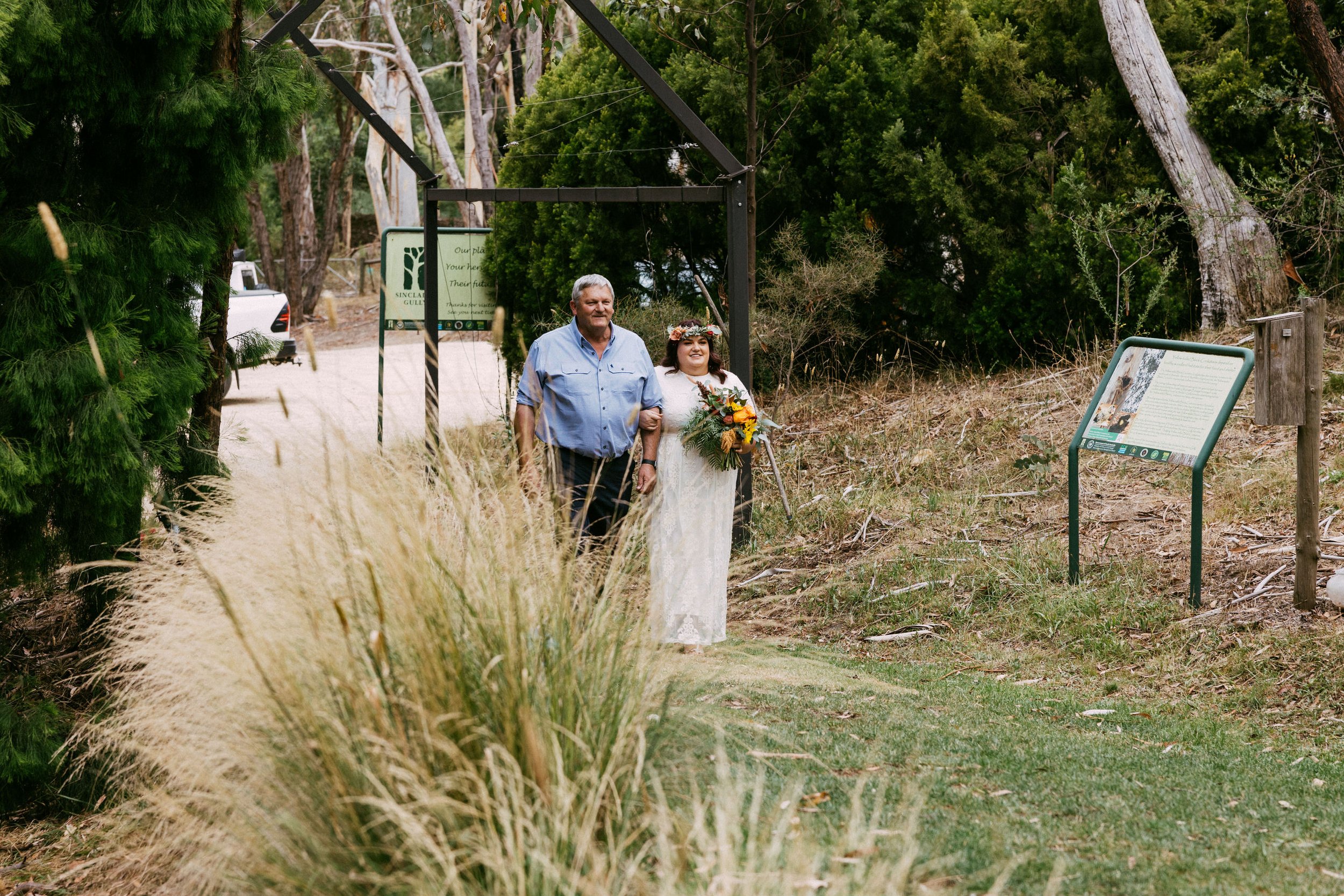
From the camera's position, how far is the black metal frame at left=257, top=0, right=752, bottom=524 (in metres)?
7.56

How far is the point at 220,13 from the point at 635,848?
13.3 ft

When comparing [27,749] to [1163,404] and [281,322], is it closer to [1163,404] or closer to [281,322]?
[1163,404]

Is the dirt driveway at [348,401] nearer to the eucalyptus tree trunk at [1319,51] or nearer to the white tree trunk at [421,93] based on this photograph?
the white tree trunk at [421,93]

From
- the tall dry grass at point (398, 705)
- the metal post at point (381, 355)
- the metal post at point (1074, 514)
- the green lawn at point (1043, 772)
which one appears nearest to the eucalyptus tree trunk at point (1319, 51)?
the metal post at point (1074, 514)

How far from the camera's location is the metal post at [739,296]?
26.3 feet

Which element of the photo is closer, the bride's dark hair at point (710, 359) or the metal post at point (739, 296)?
the bride's dark hair at point (710, 359)

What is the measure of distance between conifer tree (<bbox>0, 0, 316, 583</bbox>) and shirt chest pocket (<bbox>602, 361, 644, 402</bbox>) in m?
1.88

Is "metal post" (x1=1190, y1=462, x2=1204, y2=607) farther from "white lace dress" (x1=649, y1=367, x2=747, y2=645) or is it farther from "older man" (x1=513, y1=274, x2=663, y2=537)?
"older man" (x1=513, y1=274, x2=663, y2=537)

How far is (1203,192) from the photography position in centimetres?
1098

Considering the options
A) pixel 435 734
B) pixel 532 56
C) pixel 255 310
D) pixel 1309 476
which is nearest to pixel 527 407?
pixel 435 734

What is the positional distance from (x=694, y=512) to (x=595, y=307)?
1147 millimetres

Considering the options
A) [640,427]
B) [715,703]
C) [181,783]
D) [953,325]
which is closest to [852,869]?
[715,703]

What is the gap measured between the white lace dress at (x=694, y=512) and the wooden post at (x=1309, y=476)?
8.85 feet

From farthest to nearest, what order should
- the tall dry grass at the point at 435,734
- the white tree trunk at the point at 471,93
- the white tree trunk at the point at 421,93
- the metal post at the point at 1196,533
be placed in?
1. the white tree trunk at the point at 421,93
2. the white tree trunk at the point at 471,93
3. the metal post at the point at 1196,533
4. the tall dry grass at the point at 435,734
